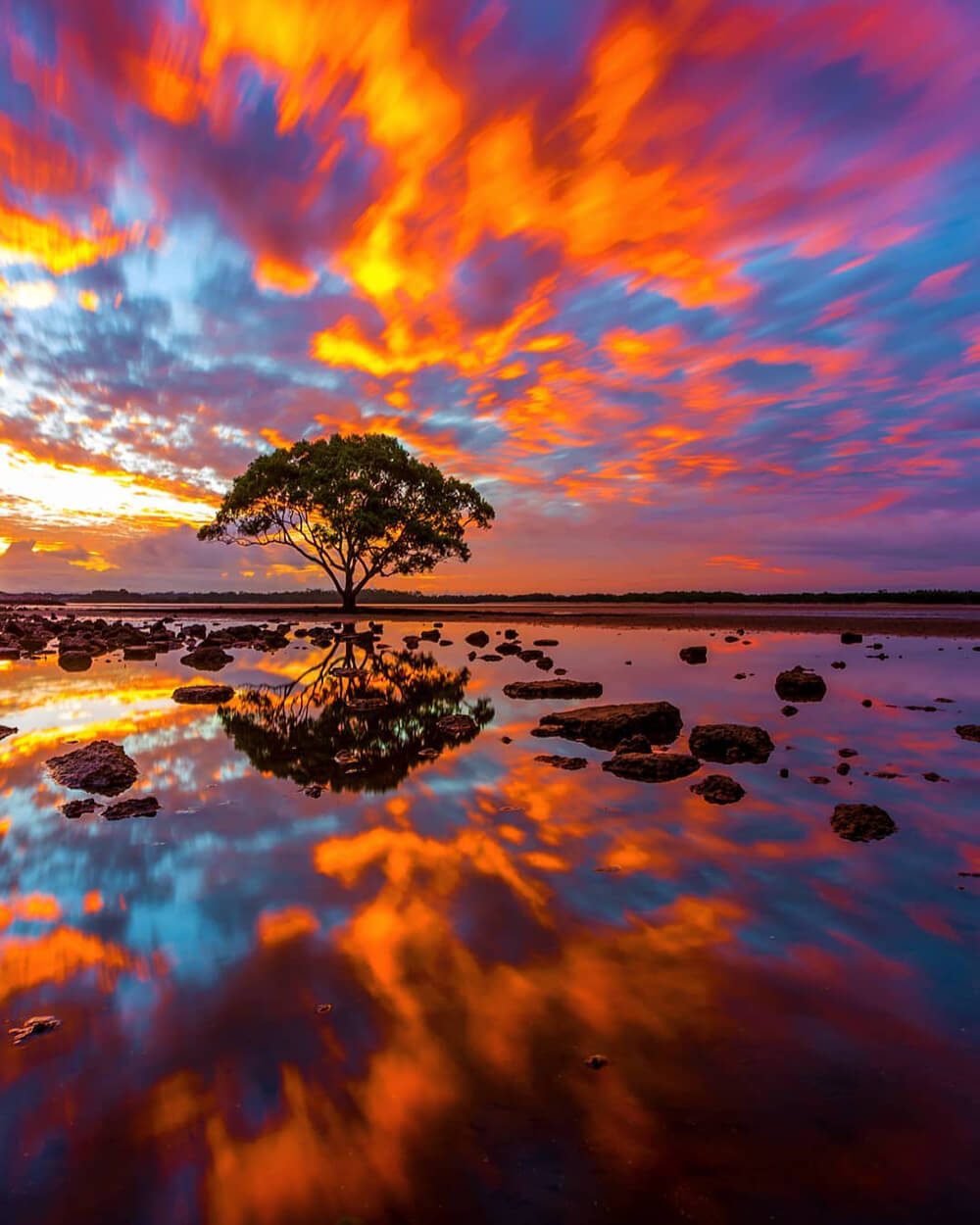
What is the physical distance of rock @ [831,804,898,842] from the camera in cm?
603

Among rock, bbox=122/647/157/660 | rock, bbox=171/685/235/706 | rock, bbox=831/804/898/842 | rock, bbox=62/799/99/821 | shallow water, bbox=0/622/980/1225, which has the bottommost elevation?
rock, bbox=122/647/157/660

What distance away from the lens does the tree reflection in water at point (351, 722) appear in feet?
27.9

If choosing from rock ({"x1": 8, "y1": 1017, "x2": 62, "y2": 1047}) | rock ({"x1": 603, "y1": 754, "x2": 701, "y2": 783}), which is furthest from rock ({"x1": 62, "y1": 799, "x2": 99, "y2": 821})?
rock ({"x1": 603, "y1": 754, "x2": 701, "y2": 783})

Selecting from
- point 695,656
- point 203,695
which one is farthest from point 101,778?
point 695,656

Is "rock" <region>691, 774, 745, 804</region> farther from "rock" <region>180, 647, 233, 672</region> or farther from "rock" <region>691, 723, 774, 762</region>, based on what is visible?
"rock" <region>180, 647, 233, 672</region>

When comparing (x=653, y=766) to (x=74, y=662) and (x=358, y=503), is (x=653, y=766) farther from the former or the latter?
(x=358, y=503)

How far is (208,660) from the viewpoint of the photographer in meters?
22.0

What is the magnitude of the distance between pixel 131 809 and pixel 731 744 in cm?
816

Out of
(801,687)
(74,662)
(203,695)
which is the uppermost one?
(801,687)

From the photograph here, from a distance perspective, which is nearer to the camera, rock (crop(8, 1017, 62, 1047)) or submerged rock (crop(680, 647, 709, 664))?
rock (crop(8, 1017, 62, 1047))

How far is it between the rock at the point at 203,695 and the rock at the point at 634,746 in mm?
9223

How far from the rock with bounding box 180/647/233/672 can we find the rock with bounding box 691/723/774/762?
52.1ft

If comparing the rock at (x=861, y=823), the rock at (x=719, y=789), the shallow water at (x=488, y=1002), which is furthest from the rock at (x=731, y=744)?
the rock at (x=861, y=823)

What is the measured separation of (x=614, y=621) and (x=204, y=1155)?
46654mm
